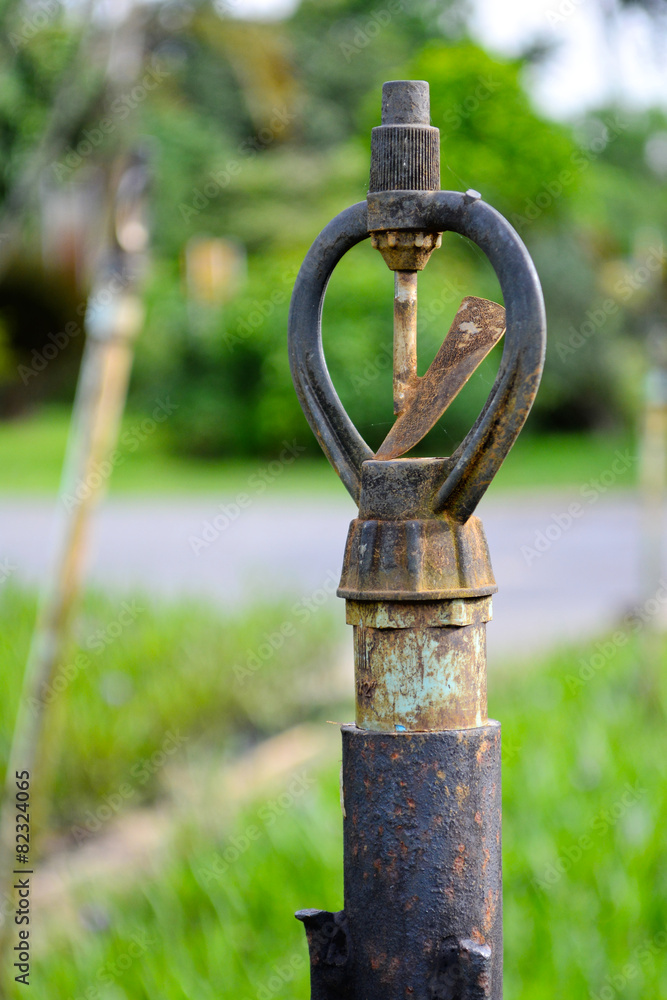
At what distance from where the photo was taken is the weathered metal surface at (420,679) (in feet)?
2.49

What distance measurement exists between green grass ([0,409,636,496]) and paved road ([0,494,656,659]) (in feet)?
2.88

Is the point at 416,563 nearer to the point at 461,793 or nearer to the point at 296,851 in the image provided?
the point at 461,793

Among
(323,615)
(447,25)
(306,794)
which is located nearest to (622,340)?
(447,25)

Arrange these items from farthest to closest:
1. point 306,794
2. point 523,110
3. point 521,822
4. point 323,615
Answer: point 523,110, point 323,615, point 306,794, point 521,822

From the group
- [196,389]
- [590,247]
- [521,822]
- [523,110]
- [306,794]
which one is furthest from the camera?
[590,247]

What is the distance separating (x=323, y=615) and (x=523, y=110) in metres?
7.33

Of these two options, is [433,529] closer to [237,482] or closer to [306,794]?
[306,794]

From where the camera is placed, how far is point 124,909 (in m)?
2.45

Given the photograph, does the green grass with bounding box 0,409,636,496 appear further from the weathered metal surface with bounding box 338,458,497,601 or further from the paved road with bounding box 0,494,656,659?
the weathered metal surface with bounding box 338,458,497,601

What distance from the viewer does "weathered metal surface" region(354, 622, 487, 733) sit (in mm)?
759

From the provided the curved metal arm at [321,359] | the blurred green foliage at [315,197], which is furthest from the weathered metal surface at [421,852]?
the blurred green foliage at [315,197]

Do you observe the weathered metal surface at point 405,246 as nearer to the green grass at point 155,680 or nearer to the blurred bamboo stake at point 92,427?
the blurred bamboo stake at point 92,427

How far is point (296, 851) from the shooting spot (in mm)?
2598

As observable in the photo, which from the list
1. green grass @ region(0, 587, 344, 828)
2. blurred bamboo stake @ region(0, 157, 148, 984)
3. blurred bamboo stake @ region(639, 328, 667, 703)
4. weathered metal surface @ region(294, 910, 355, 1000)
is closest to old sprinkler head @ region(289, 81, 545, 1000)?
weathered metal surface @ region(294, 910, 355, 1000)
